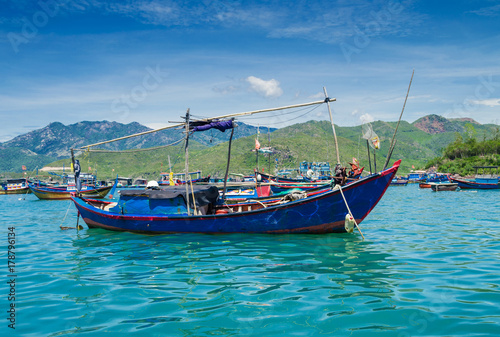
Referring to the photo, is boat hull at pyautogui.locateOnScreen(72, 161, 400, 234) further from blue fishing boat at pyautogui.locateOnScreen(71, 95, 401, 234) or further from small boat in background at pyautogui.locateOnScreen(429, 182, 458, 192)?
small boat in background at pyautogui.locateOnScreen(429, 182, 458, 192)

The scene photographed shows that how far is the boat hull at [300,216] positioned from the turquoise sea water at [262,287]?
0.52 metres

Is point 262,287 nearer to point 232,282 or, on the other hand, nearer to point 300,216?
point 232,282

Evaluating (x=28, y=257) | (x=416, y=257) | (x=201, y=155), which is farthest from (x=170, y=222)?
(x=201, y=155)

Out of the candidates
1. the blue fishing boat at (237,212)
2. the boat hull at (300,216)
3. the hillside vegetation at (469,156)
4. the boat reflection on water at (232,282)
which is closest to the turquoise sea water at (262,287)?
the boat reflection on water at (232,282)

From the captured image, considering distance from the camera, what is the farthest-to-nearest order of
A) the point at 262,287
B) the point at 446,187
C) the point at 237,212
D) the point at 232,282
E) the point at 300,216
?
1. the point at 446,187
2. the point at 237,212
3. the point at 300,216
4. the point at 232,282
5. the point at 262,287

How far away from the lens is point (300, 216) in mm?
13961

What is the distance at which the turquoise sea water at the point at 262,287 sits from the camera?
608 centimetres

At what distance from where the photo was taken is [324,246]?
491 inches

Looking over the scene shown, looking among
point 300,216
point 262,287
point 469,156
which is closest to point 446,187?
point 469,156

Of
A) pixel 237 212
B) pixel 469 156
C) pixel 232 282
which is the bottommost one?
pixel 232 282

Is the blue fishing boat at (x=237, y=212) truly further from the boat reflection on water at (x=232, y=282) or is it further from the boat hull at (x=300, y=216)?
the boat reflection on water at (x=232, y=282)

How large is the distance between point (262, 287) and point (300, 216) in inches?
245

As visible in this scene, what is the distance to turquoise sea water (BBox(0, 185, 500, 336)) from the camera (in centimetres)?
608

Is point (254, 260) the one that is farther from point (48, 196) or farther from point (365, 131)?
point (48, 196)
